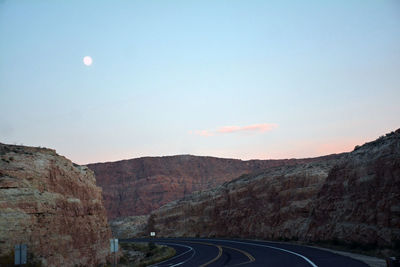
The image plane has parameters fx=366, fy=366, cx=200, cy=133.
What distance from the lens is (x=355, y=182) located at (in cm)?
2598

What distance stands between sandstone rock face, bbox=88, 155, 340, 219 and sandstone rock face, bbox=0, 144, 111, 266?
8289 centimetres

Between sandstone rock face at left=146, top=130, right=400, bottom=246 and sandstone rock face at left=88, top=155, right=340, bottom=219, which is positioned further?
sandstone rock face at left=88, top=155, right=340, bottom=219

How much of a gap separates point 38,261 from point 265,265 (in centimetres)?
1171

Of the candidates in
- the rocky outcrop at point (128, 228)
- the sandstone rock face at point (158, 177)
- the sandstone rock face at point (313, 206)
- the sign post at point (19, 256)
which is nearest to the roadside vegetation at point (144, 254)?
the sandstone rock face at point (313, 206)

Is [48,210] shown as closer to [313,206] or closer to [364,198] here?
[364,198]

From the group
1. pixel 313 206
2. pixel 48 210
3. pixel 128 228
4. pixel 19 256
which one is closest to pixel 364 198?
pixel 313 206

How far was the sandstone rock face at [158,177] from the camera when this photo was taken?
113 metres

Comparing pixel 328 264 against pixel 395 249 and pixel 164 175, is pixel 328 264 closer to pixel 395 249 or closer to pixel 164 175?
pixel 395 249

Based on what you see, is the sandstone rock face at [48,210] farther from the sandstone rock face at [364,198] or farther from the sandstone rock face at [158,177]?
the sandstone rock face at [158,177]

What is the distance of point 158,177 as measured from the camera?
12294 centimetres

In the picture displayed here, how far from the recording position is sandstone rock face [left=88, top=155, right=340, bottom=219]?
113188mm

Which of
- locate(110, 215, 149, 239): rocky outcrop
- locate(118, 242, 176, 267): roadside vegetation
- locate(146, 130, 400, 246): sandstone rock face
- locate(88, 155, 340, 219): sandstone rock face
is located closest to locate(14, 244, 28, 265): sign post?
locate(118, 242, 176, 267): roadside vegetation

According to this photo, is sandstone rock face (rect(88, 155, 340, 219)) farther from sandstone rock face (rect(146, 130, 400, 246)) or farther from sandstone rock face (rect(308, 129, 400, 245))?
sandstone rock face (rect(308, 129, 400, 245))

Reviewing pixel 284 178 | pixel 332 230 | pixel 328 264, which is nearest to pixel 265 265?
pixel 328 264
